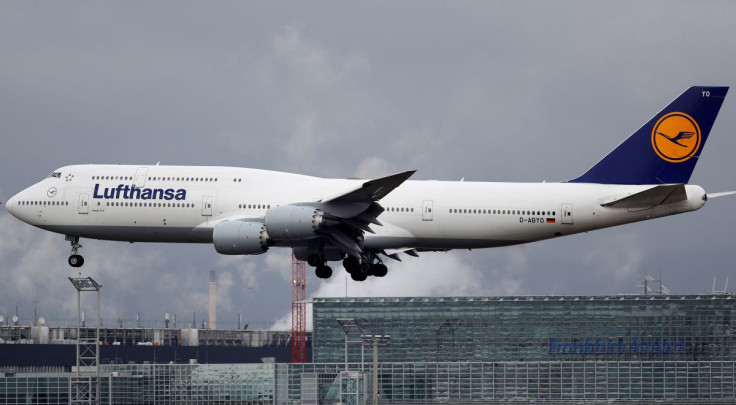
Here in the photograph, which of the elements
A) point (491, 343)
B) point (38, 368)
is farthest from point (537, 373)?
point (38, 368)

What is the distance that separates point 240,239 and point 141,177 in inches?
327

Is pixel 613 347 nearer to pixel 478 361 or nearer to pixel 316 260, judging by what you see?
pixel 478 361

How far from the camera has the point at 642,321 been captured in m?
159

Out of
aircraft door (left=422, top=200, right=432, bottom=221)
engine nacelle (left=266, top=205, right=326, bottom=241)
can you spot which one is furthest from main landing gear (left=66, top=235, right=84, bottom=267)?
aircraft door (left=422, top=200, right=432, bottom=221)

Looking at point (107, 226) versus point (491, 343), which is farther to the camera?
point (491, 343)

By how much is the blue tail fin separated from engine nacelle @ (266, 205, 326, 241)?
16.0 meters

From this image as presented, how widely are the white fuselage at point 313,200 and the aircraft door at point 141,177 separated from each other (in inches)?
2.3

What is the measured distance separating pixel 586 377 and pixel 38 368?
92.9 m

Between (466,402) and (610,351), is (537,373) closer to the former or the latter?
(466,402)

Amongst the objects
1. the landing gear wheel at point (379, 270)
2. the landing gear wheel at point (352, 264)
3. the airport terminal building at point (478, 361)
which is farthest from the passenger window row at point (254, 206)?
the airport terminal building at point (478, 361)

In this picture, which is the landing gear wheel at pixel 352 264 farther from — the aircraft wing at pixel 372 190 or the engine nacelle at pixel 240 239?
the engine nacelle at pixel 240 239

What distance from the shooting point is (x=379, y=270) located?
80.4m

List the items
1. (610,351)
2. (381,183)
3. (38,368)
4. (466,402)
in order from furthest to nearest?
(38,368), (610,351), (466,402), (381,183)

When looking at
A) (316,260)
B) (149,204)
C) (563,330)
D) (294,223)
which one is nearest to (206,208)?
(149,204)
